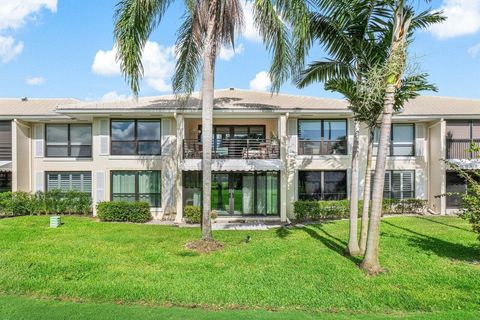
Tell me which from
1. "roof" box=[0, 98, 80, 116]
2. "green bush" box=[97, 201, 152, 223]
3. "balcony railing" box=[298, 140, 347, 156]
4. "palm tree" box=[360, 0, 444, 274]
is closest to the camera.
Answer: "palm tree" box=[360, 0, 444, 274]

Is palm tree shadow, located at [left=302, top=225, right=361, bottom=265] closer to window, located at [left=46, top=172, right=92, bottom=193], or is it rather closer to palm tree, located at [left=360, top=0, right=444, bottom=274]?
palm tree, located at [left=360, top=0, right=444, bottom=274]

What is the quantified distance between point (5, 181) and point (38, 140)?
11.3 ft

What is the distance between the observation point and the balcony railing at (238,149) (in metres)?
20.5

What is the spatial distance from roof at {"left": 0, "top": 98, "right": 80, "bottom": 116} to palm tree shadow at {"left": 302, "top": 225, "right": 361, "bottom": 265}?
57.2 feet

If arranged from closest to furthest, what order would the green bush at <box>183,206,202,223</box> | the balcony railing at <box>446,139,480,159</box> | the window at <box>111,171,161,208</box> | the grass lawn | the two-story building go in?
1. the grass lawn
2. the green bush at <box>183,206,202,223</box>
3. the two-story building
4. the window at <box>111,171,161,208</box>
5. the balcony railing at <box>446,139,480,159</box>

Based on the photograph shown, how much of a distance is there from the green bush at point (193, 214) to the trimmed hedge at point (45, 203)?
21.8 feet

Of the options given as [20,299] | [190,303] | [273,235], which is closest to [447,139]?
[273,235]

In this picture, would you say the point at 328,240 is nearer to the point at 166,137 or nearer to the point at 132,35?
the point at 132,35

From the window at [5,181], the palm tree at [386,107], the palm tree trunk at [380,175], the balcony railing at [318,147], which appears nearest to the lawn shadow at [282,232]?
the palm tree at [386,107]

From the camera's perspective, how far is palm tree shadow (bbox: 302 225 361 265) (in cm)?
1117

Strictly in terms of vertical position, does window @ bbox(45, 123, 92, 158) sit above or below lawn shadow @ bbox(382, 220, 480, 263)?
above

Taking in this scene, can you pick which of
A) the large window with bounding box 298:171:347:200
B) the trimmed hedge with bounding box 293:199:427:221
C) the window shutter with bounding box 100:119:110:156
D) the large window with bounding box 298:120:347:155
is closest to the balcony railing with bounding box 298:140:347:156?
the large window with bounding box 298:120:347:155

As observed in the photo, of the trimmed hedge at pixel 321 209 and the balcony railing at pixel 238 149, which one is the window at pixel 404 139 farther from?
the balcony railing at pixel 238 149

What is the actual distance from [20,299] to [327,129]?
1839 cm
